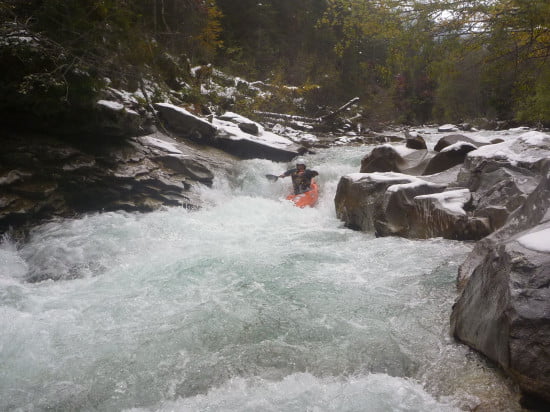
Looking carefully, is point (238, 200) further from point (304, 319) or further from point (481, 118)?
point (481, 118)

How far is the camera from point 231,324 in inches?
126

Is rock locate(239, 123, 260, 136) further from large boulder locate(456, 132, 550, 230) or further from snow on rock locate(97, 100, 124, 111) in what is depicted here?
large boulder locate(456, 132, 550, 230)

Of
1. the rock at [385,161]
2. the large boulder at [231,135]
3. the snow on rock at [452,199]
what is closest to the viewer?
the snow on rock at [452,199]

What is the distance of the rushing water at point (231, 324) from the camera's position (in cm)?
238

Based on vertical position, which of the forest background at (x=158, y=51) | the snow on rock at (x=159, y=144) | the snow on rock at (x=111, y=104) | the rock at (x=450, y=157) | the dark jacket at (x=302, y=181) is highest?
the forest background at (x=158, y=51)

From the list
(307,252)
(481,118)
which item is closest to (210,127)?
(307,252)

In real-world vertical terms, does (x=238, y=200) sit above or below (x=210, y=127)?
below

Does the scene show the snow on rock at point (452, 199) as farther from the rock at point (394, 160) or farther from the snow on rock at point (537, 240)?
the snow on rock at point (537, 240)

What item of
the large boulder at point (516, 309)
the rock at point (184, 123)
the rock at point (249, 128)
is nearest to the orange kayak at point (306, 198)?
the rock at point (184, 123)

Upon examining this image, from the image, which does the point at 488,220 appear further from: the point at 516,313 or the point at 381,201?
the point at 516,313

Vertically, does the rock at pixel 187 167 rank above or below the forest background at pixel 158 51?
below

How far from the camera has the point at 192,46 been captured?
14930 millimetres

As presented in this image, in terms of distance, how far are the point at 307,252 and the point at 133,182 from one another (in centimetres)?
361

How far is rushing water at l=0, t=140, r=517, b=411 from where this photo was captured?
2377 mm
